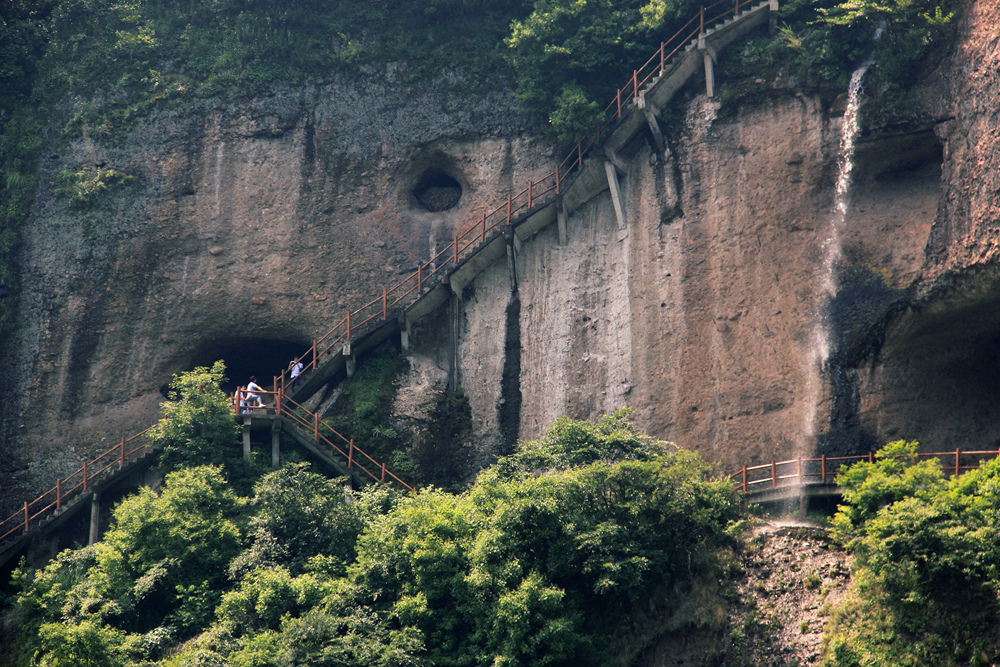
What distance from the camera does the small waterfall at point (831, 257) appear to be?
2356 centimetres

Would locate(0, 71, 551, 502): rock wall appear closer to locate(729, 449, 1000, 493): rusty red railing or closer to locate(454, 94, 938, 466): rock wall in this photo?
locate(454, 94, 938, 466): rock wall

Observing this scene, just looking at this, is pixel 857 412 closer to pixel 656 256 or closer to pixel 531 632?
pixel 656 256

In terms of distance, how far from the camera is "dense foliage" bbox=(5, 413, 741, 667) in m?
20.1

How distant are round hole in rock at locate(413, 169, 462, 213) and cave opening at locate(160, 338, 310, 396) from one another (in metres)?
4.70

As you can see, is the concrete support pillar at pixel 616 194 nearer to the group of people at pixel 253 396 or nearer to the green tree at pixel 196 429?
the group of people at pixel 253 396

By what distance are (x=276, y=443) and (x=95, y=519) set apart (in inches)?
158

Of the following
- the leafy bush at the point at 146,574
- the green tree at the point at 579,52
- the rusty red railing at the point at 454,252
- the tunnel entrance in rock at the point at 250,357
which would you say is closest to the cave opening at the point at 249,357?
the tunnel entrance in rock at the point at 250,357

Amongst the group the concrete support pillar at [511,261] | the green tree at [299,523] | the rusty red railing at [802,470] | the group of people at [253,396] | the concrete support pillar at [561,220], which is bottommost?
the green tree at [299,523]

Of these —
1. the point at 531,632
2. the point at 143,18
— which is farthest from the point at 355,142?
the point at 531,632

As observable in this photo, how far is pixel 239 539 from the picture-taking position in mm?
23297

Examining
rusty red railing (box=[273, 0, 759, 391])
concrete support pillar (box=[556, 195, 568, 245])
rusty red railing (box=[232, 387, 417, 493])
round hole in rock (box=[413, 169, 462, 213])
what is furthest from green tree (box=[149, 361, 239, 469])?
concrete support pillar (box=[556, 195, 568, 245])

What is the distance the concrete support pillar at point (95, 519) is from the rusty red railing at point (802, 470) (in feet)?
42.7

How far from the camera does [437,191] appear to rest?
101ft

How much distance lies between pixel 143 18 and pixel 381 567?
1723cm
